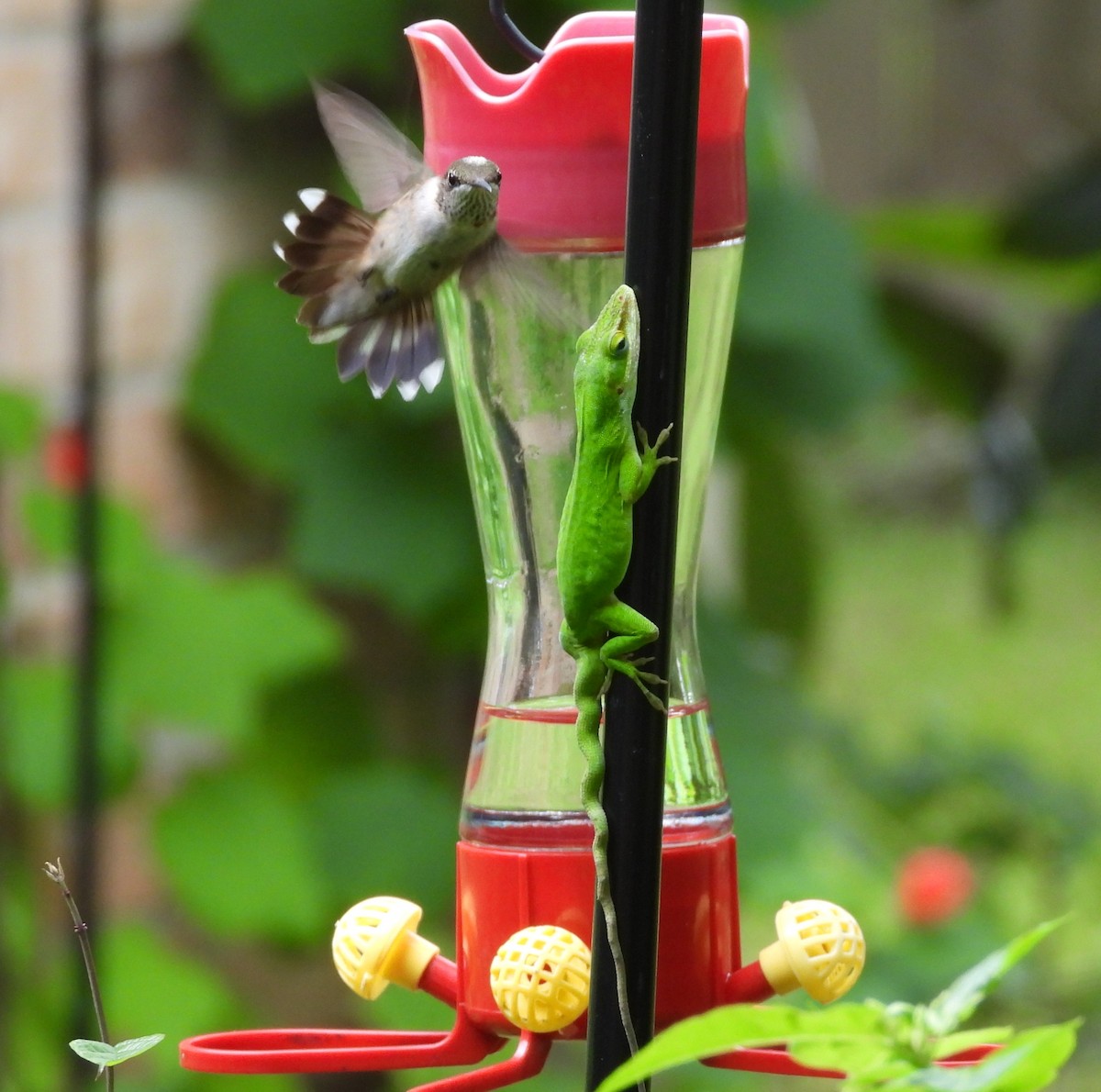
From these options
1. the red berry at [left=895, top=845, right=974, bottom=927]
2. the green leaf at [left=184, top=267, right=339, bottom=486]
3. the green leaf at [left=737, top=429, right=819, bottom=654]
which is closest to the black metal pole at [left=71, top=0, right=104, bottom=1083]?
the green leaf at [left=184, top=267, right=339, bottom=486]

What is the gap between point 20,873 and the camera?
1.67 m

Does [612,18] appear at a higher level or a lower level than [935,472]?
higher

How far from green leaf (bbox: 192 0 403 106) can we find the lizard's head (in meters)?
1.14

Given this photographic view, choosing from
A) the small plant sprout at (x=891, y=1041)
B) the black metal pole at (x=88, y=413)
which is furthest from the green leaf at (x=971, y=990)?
the black metal pole at (x=88, y=413)

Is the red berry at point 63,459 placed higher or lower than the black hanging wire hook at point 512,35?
lower

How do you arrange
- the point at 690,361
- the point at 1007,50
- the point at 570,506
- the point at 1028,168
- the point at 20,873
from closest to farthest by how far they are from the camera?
the point at 570,506
the point at 690,361
the point at 20,873
the point at 1028,168
the point at 1007,50

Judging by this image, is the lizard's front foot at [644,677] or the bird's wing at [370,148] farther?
the bird's wing at [370,148]

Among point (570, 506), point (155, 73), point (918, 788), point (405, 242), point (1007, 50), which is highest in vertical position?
point (1007, 50)

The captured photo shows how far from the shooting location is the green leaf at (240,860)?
1.70m

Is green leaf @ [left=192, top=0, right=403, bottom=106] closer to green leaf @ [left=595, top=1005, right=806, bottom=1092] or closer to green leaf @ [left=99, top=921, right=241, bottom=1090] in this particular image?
green leaf @ [left=99, top=921, right=241, bottom=1090]

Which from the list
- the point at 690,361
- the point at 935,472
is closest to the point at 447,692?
the point at 690,361

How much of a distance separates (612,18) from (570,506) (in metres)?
0.21

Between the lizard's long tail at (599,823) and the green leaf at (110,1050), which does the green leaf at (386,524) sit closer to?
the lizard's long tail at (599,823)

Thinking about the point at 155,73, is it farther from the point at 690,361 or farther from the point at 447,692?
the point at 690,361
